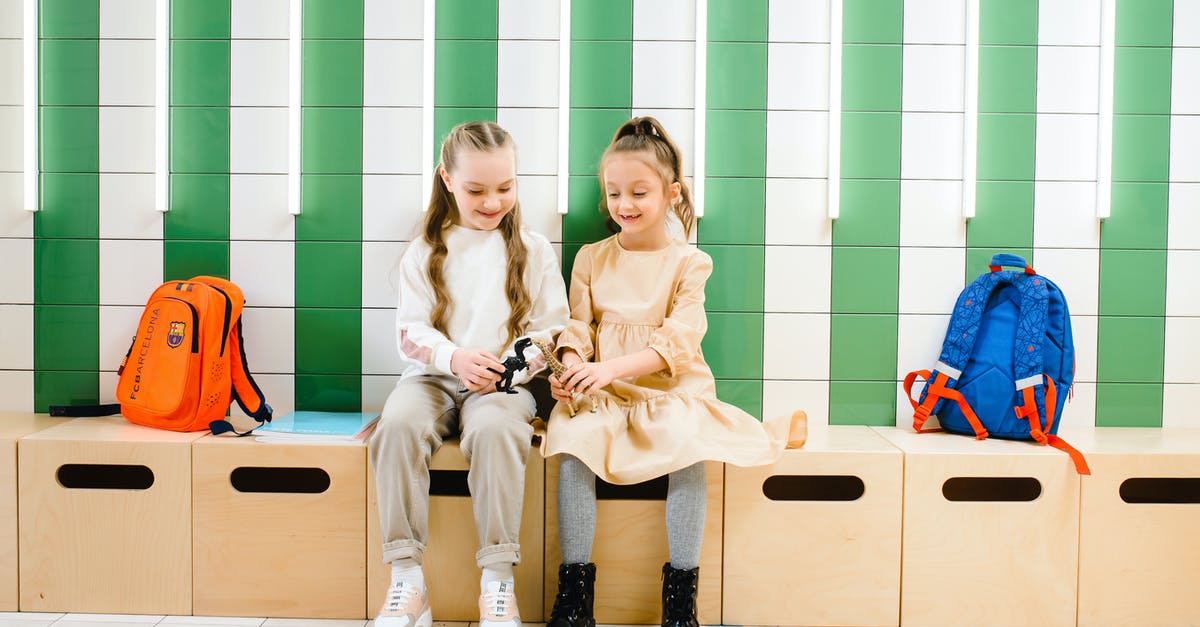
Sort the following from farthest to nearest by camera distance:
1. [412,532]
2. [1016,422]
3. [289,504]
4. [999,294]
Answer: [999,294] < [1016,422] < [289,504] < [412,532]

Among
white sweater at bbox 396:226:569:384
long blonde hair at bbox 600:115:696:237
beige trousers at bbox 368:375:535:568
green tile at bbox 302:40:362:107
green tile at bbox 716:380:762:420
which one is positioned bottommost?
beige trousers at bbox 368:375:535:568

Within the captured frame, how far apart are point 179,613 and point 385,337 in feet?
2.87

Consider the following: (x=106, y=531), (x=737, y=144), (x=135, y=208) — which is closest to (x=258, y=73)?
(x=135, y=208)

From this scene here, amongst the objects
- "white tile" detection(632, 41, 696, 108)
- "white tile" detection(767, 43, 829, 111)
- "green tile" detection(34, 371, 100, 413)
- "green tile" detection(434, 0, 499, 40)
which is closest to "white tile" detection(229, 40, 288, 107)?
"green tile" detection(434, 0, 499, 40)

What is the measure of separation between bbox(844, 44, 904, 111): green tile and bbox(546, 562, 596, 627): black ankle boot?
1531mm

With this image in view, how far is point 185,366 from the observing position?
2.07 meters

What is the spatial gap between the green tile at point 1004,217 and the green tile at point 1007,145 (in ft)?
0.11

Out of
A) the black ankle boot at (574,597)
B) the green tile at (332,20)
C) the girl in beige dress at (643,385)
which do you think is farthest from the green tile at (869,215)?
the green tile at (332,20)

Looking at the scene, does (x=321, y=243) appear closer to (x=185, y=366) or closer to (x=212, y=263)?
(x=212, y=263)

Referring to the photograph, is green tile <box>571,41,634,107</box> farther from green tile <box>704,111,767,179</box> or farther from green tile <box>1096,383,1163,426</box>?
green tile <box>1096,383,1163,426</box>

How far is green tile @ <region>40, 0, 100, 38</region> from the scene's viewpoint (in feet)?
7.52

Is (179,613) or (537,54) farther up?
(537,54)

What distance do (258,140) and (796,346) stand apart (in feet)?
5.59

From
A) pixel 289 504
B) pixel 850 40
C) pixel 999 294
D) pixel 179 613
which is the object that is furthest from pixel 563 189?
pixel 179 613
